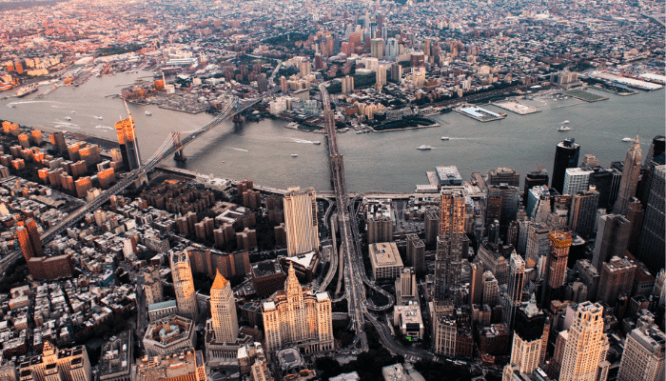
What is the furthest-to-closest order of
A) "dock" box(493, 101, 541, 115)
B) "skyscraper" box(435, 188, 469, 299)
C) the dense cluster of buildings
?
"dock" box(493, 101, 541, 115) < "skyscraper" box(435, 188, 469, 299) < the dense cluster of buildings

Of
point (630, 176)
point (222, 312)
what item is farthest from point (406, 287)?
point (630, 176)

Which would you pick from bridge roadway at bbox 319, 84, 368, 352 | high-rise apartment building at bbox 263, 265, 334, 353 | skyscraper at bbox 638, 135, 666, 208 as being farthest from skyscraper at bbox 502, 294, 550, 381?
skyscraper at bbox 638, 135, 666, 208

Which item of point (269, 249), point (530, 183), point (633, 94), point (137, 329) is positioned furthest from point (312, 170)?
point (633, 94)

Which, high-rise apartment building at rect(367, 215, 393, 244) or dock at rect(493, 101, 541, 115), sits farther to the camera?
dock at rect(493, 101, 541, 115)

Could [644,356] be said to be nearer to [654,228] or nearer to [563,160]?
[654,228]

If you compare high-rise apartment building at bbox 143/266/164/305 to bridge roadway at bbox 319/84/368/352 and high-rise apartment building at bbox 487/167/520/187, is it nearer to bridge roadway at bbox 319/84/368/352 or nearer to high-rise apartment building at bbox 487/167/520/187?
bridge roadway at bbox 319/84/368/352

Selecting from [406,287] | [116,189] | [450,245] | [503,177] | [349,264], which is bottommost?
[349,264]

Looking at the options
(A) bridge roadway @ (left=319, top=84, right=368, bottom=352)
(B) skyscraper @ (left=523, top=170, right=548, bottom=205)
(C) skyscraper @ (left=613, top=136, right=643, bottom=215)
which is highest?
(C) skyscraper @ (left=613, top=136, right=643, bottom=215)
